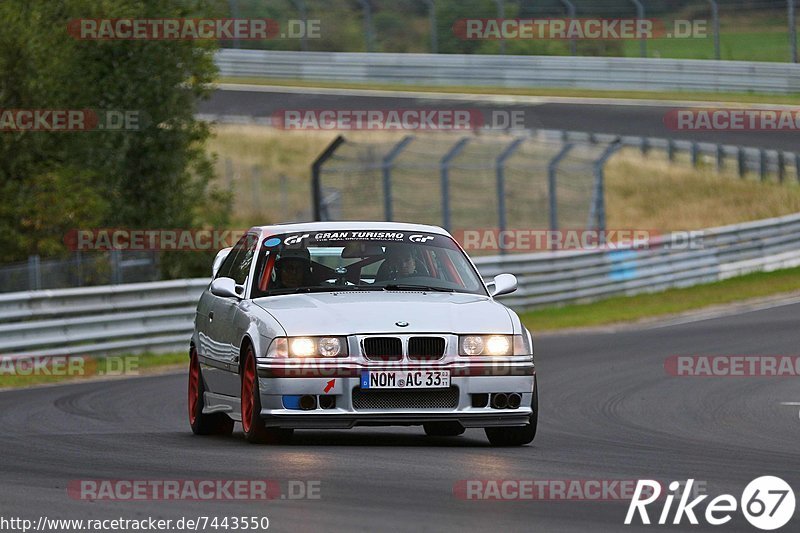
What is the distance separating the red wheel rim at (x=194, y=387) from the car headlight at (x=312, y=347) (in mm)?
1898

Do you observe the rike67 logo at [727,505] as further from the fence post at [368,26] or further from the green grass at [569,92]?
the fence post at [368,26]

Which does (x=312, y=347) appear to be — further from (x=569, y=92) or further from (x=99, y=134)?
(x=569, y=92)

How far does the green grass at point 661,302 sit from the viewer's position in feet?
80.3

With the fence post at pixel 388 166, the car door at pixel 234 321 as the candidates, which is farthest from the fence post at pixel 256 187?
the car door at pixel 234 321

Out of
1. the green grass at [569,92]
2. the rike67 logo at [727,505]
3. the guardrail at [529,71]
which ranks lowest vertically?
the rike67 logo at [727,505]

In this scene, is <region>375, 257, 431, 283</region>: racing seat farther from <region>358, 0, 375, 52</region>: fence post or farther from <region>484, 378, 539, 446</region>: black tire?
<region>358, 0, 375, 52</region>: fence post

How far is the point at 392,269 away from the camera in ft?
35.9

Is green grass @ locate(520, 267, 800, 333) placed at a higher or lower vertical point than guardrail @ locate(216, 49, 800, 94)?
lower

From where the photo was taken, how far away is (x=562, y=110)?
4212 cm

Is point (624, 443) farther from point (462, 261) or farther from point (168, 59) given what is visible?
point (168, 59)

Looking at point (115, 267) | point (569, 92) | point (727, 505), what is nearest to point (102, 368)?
point (115, 267)

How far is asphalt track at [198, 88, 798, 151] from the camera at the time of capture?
40562 millimetres

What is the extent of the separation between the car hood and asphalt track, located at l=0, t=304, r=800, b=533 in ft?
2.34

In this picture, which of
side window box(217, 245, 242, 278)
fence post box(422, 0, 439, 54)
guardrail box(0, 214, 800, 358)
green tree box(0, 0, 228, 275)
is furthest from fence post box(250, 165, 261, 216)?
side window box(217, 245, 242, 278)
